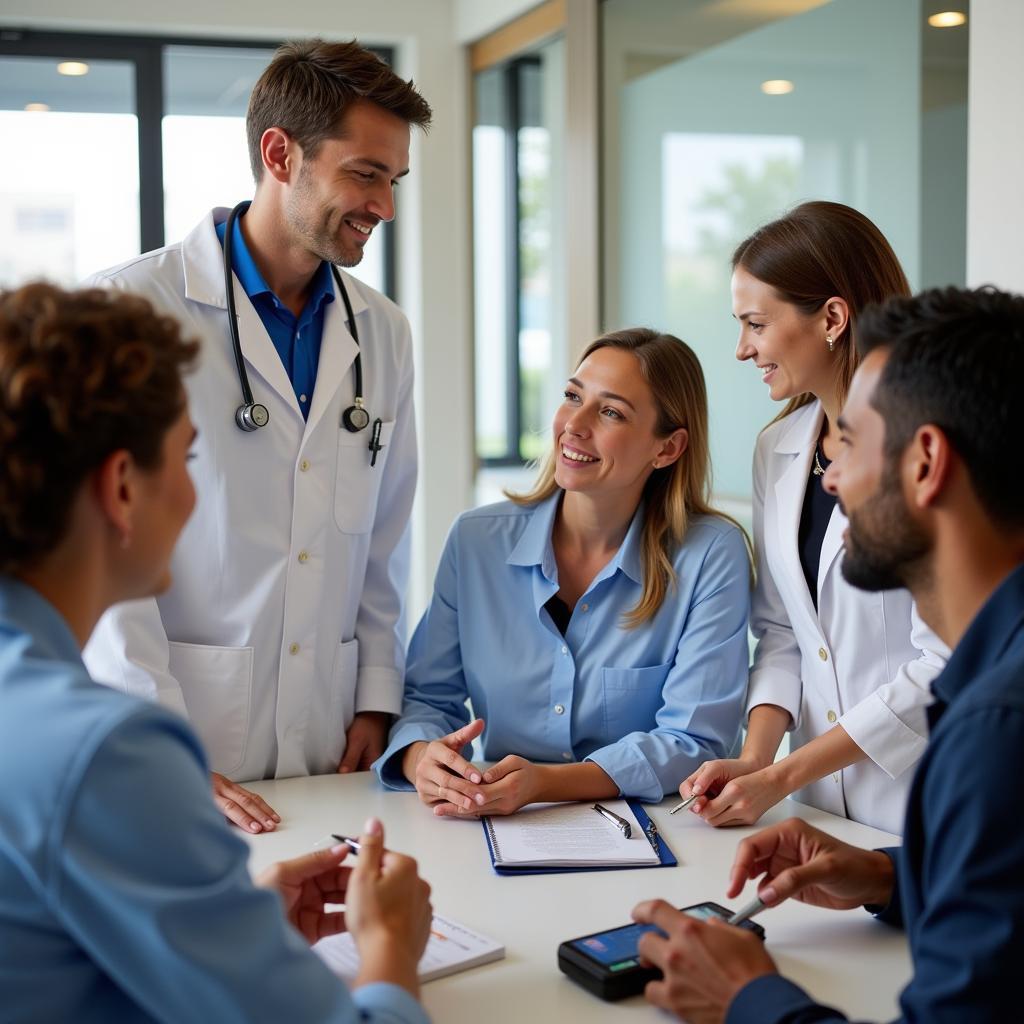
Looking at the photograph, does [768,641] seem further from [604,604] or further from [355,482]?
[355,482]

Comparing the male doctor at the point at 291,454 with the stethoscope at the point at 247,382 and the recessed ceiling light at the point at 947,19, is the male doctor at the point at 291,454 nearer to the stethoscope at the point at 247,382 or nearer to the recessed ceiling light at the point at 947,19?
the stethoscope at the point at 247,382

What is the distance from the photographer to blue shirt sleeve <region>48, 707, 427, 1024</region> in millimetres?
861

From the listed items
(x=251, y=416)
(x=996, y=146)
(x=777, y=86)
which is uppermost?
(x=777, y=86)

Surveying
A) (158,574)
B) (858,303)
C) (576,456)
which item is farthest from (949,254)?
(158,574)

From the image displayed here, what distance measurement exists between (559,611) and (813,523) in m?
0.47

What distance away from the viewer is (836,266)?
2086 millimetres

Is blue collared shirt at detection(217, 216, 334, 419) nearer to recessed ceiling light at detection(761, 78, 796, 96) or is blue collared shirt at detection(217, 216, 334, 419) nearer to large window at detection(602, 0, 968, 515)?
large window at detection(602, 0, 968, 515)

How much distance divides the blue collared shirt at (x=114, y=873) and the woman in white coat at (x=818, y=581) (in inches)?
42.5

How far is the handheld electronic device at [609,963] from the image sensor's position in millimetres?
1245

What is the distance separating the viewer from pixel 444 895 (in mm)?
1521

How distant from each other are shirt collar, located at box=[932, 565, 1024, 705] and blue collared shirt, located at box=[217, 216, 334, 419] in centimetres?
130

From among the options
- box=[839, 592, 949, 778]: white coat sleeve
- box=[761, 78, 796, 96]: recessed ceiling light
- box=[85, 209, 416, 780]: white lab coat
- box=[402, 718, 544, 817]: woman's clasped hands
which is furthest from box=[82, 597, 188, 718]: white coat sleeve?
box=[761, 78, 796, 96]: recessed ceiling light

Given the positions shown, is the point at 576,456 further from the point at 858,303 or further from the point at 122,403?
the point at 122,403

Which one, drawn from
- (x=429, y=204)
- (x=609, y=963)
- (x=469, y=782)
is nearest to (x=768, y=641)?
(x=469, y=782)
